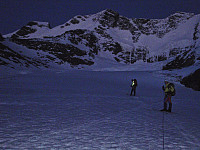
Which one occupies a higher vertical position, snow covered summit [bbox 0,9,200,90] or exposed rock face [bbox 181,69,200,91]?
snow covered summit [bbox 0,9,200,90]

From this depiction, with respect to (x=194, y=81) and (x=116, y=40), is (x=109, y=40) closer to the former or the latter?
(x=116, y=40)

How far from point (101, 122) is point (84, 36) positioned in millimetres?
132305

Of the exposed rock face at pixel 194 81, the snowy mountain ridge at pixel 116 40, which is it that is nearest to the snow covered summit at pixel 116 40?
the snowy mountain ridge at pixel 116 40

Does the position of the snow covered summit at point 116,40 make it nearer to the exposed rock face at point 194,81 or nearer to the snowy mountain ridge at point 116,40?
the snowy mountain ridge at point 116,40

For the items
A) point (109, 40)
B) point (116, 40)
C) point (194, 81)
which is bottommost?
point (194, 81)

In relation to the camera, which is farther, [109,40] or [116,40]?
[116,40]

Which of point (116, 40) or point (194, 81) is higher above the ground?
point (116, 40)

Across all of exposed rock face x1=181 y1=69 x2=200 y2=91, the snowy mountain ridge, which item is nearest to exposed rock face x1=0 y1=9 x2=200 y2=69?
the snowy mountain ridge

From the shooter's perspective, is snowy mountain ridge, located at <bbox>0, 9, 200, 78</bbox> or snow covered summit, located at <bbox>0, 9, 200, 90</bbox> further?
snowy mountain ridge, located at <bbox>0, 9, 200, 78</bbox>

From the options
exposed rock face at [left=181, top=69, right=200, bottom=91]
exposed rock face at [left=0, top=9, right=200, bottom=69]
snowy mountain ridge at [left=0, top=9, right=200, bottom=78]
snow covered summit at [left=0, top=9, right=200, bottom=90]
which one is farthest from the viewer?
snowy mountain ridge at [left=0, top=9, right=200, bottom=78]

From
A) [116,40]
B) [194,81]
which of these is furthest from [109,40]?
[194,81]

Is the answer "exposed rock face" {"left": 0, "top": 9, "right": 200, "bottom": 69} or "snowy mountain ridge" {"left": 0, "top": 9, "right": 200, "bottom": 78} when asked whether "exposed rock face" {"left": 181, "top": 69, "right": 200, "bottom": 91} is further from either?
"snowy mountain ridge" {"left": 0, "top": 9, "right": 200, "bottom": 78}

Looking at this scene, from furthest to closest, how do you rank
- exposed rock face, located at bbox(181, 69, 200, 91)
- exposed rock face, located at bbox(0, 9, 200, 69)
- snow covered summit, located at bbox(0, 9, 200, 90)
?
1. snow covered summit, located at bbox(0, 9, 200, 90)
2. exposed rock face, located at bbox(0, 9, 200, 69)
3. exposed rock face, located at bbox(181, 69, 200, 91)

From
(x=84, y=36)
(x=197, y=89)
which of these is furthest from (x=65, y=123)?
(x=84, y=36)
